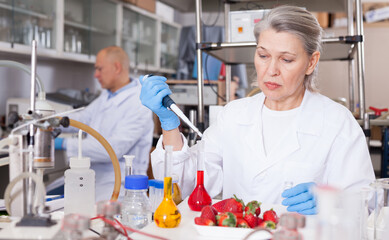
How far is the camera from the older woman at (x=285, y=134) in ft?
4.45

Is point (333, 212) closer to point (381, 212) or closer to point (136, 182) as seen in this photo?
point (381, 212)

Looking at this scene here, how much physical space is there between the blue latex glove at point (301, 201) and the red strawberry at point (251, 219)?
0.25 m

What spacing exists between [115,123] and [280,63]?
147 centimetres

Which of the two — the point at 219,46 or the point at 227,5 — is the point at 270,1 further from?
the point at 219,46

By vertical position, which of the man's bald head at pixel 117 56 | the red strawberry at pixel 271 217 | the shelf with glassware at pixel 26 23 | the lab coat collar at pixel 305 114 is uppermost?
the shelf with glassware at pixel 26 23

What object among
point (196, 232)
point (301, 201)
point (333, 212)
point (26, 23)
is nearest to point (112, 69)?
point (26, 23)

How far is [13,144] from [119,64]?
214cm

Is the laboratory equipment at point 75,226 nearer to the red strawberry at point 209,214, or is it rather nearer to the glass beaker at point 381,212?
the red strawberry at point 209,214

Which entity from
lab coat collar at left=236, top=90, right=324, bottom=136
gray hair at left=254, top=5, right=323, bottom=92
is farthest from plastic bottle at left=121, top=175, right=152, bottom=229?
gray hair at left=254, top=5, right=323, bottom=92

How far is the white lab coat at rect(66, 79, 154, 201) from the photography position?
8.02 ft

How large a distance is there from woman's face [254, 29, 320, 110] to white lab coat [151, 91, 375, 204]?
0.10m

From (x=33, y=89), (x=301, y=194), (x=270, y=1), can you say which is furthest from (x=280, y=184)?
(x=270, y=1)

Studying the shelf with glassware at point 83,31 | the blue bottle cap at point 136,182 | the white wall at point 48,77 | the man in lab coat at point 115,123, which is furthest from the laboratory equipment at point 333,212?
the white wall at point 48,77

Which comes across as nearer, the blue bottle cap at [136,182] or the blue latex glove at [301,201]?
the blue bottle cap at [136,182]
